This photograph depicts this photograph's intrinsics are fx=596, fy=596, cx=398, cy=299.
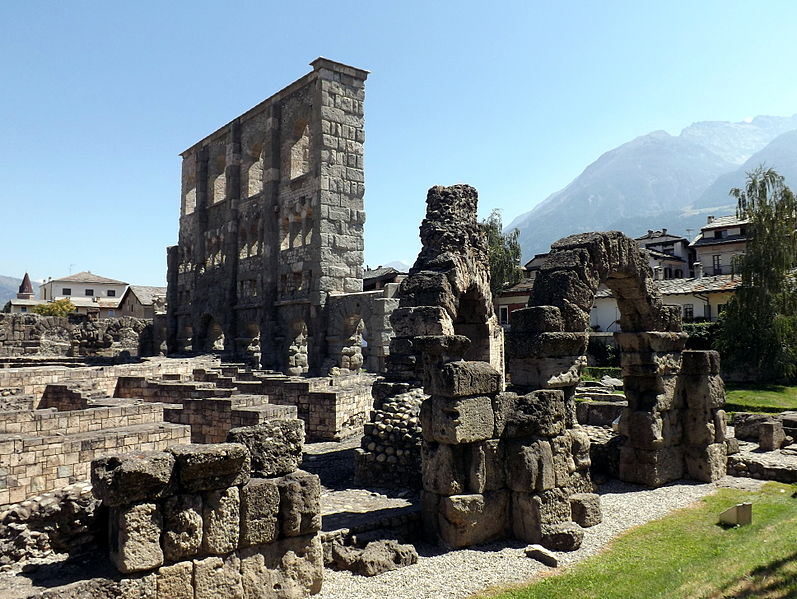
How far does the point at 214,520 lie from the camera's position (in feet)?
18.9

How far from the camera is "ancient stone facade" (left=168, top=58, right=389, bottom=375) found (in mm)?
26344

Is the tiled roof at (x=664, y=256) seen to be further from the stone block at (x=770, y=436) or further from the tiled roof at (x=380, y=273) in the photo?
the stone block at (x=770, y=436)

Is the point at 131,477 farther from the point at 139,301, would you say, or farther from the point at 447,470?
the point at 139,301

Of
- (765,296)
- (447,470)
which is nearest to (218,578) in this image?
(447,470)

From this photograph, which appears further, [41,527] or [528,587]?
[528,587]

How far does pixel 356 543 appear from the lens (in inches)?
319

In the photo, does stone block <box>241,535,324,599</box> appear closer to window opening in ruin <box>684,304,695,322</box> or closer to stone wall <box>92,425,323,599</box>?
stone wall <box>92,425,323,599</box>

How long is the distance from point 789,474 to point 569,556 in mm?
6938

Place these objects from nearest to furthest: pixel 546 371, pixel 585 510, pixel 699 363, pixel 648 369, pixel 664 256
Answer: pixel 585 510, pixel 546 371, pixel 648 369, pixel 699 363, pixel 664 256

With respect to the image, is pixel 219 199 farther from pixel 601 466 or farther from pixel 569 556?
pixel 569 556

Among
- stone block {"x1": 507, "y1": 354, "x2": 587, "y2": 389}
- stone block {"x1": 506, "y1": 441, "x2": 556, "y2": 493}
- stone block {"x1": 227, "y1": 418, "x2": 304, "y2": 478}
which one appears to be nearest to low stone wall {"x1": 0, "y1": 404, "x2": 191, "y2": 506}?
stone block {"x1": 227, "y1": 418, "x2": 304, "y2": 478}

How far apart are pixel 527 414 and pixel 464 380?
3.69ft

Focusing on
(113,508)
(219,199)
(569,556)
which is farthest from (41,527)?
(219,199)

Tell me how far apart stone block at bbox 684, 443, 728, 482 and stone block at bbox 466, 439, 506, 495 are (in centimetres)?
586
